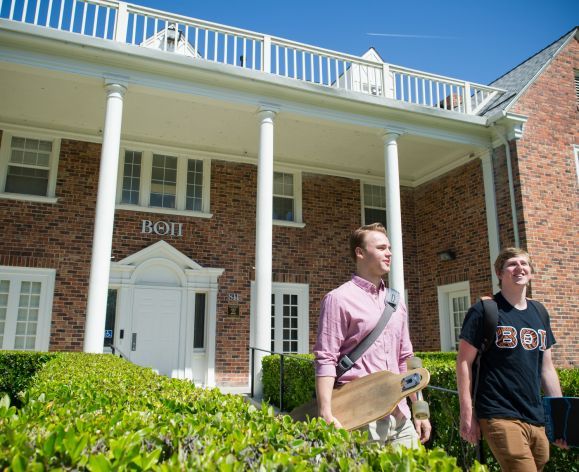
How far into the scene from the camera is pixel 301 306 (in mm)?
12812

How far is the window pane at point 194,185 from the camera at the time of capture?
12.4 metres

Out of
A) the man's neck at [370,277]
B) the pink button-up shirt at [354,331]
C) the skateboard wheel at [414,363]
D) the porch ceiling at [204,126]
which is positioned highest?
the porch ceiling at [204,126]

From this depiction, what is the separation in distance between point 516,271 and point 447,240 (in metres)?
10.6

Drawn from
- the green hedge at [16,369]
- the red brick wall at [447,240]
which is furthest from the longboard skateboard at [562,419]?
the red brick wall at [447,240]

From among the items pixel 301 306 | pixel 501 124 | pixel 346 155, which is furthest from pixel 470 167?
pixel 301 306

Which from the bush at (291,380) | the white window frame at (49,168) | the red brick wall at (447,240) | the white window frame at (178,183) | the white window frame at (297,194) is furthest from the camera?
the white window frame at (297,194)

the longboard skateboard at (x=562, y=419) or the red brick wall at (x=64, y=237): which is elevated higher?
the red brick wall at (x=64, y=237)

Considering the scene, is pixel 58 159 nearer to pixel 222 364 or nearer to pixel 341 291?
pixel 222 364

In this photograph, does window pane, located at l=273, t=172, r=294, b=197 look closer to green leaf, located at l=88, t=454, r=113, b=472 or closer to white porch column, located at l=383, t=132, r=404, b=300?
white porch column, located at l=383, t=132, r=404, b=300

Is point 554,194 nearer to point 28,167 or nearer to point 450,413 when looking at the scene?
point 450,413

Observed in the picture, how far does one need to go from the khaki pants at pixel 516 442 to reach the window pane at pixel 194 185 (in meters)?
10.2

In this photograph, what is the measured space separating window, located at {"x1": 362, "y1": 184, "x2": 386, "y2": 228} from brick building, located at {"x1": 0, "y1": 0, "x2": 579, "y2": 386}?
0.51 m

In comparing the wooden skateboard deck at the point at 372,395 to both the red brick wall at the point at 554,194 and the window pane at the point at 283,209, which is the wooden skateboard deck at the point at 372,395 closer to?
the red brick wall at the point at 554,194

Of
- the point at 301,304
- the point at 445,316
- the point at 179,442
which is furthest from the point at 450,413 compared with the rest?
the point at 445,316
